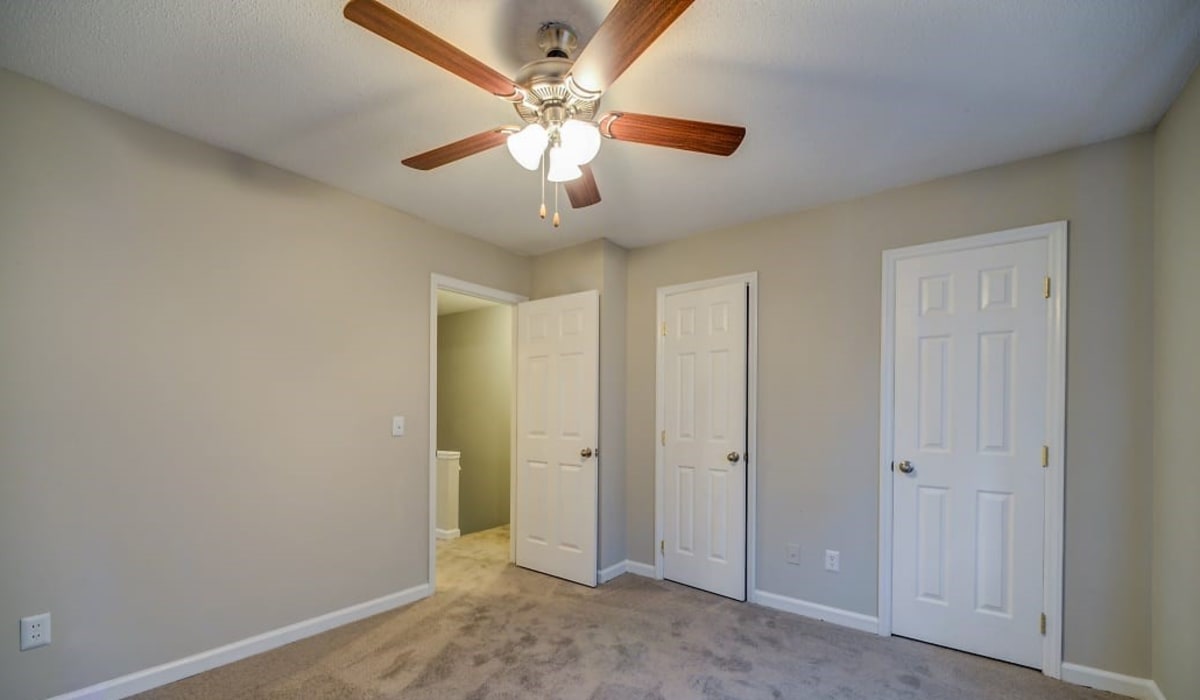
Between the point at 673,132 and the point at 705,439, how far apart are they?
7.28ft

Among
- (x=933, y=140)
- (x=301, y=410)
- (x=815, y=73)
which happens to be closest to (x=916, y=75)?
(x=815, y=73)

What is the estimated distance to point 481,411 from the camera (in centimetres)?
539

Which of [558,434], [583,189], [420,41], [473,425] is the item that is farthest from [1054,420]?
[473,425]

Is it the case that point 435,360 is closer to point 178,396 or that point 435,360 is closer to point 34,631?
point 178,396

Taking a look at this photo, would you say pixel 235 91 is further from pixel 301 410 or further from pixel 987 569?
pixel 987 569

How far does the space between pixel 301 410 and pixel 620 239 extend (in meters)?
2.26

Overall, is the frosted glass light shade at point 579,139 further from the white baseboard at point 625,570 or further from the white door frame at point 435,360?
the white baseboard at point 625,570

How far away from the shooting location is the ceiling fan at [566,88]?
1232 mm

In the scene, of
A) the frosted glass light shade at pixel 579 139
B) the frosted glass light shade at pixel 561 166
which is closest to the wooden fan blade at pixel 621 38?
the frosted glass light shade at pixel 579 139

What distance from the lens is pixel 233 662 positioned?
240 centimetres

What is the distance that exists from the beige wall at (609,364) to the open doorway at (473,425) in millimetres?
1108

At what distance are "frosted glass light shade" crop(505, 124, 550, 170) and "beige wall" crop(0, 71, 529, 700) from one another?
1.70m

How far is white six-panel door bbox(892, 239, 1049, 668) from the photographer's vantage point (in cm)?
243

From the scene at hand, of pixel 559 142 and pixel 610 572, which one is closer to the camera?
pixel 559 142
